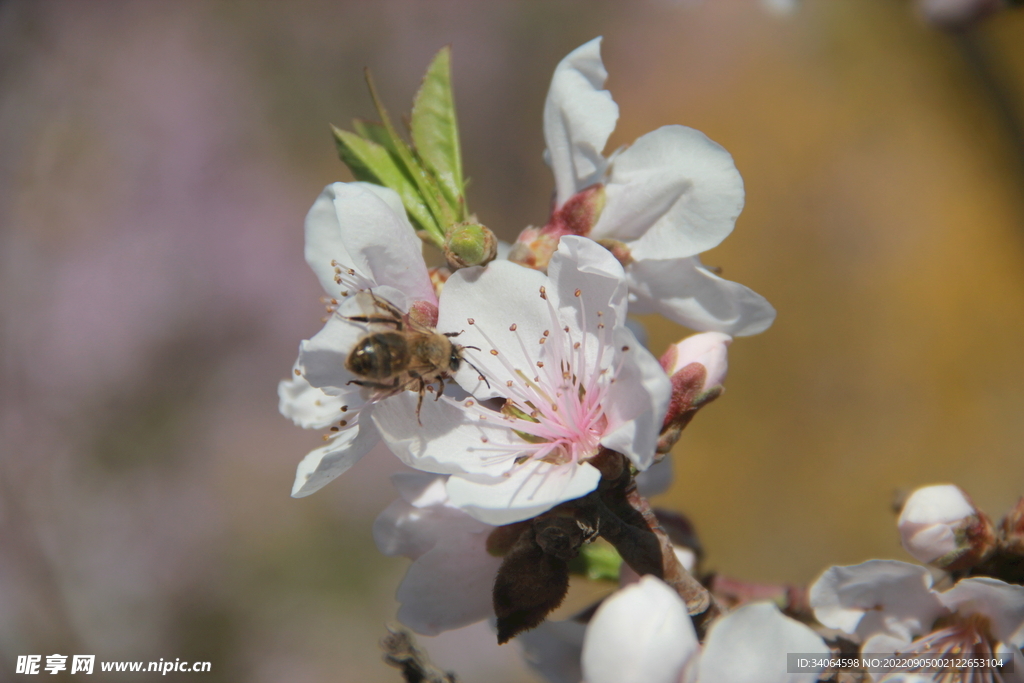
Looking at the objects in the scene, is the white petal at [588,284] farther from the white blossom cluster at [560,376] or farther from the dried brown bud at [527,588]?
the dried brown bud at [527,588]

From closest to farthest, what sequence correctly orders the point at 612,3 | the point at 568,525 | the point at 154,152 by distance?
the point at 568,525
the point at 154,152
the point at 612,3

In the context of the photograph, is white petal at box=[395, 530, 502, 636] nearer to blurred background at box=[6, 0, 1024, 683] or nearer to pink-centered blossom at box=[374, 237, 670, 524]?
pink-centered blossom at box=[374, 237, 670, 524]

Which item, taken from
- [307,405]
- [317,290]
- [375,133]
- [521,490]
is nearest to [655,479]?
[521,490]

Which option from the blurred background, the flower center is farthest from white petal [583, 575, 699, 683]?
the blurred background

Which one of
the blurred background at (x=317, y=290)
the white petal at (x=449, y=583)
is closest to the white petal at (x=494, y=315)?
the white petal at (x=449, y=583)

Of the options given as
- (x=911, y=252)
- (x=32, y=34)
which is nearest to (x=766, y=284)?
(x=911, y=252)

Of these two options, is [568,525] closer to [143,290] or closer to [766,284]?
[766,284]
